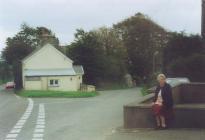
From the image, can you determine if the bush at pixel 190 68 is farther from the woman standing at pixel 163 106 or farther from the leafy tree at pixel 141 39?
the woman standing at pixel 163 106

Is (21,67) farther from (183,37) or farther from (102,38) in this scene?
(183,37)

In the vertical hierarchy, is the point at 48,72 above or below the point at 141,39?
below

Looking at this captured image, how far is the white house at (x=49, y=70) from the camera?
98.5 metres

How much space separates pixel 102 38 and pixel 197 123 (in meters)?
104

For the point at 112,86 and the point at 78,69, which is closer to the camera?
the point at 78,69

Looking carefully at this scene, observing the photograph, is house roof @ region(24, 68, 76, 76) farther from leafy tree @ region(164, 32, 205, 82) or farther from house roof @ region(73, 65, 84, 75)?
leafy tree @ region(164, 32, 205, 82)

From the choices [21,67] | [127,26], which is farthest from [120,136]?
[127,26]

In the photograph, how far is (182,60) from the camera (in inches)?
2724

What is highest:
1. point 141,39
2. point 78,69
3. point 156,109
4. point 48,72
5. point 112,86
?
point 141,39

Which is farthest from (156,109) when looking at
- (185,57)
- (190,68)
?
(185,57)

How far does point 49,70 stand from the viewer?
100 metres

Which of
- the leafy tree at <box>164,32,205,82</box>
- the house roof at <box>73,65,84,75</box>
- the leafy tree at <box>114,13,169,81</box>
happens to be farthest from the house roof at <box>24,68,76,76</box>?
the leafy tree at <box>164,32,205,82</box>

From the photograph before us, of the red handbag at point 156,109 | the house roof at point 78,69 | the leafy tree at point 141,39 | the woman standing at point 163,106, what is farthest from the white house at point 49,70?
the red handbag at point 156,109

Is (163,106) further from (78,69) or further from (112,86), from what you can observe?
(112,86)
